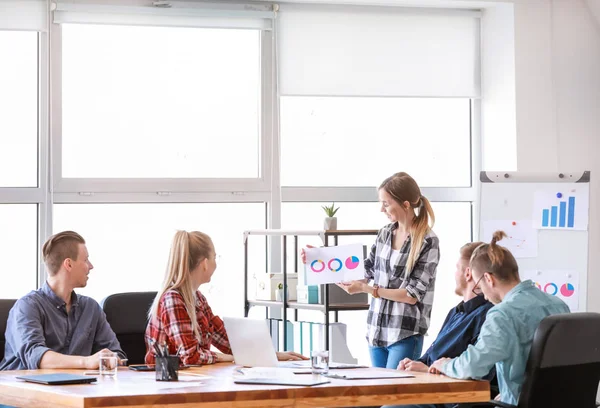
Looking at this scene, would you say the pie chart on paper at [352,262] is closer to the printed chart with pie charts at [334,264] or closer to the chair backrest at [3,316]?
the printed chart with pie charts at [334,264]

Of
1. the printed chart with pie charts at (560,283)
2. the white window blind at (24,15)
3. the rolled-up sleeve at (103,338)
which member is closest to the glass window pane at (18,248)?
the white window blind at (24,15)

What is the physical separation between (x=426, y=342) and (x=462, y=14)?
82.5 inches

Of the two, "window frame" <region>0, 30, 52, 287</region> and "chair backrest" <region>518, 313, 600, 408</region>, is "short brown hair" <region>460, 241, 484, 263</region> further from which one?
"window frame" <region>0, 30, 52, 287</region>

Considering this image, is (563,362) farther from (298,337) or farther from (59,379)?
(298,337)

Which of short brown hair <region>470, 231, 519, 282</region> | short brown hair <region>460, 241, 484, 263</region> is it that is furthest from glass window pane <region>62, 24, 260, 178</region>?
short brown hair <region>470, 231, 519, 282</region>

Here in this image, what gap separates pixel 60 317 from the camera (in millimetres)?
3467

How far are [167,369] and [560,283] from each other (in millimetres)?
2809

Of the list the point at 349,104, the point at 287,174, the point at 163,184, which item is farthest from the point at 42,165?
the point at 349,104

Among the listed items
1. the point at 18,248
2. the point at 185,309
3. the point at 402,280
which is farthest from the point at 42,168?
the point at 402,280

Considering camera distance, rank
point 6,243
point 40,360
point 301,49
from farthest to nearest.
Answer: point 301,49
point 6,243
point 40,360

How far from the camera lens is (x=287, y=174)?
543 cm

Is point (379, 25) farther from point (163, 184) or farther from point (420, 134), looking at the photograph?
point (163, 184)

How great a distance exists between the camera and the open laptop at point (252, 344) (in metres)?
3.17

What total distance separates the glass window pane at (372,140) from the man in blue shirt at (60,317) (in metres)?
2.08
